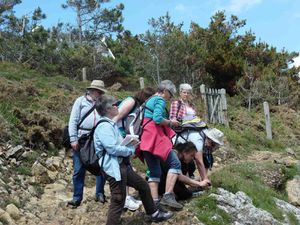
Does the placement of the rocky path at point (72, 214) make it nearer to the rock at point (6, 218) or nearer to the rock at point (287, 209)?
the rock at point (6, 218)

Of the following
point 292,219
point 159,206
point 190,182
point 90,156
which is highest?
point 90,156

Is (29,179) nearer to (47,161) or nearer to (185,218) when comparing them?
(47,161)

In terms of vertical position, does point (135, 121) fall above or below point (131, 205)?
above

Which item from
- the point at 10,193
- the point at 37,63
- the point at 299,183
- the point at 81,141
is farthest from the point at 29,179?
the point at 37,63

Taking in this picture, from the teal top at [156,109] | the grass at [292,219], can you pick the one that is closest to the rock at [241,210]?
the grass at [292,219]

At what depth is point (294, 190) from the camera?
8.52 m

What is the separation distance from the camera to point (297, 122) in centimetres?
1959

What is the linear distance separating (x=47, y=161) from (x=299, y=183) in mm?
4637

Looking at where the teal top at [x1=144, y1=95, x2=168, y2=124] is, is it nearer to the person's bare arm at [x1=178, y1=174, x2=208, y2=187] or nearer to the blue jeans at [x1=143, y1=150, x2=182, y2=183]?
the blue jeans at [x1=143, y1=150, x2=182, y2=183]

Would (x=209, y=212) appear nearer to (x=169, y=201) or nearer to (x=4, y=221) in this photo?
(x=169, y=201)

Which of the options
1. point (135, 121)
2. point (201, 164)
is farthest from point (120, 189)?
point (201, 164)

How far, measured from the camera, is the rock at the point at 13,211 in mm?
5721

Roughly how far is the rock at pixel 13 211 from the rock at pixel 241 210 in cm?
249

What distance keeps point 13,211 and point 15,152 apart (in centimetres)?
192
